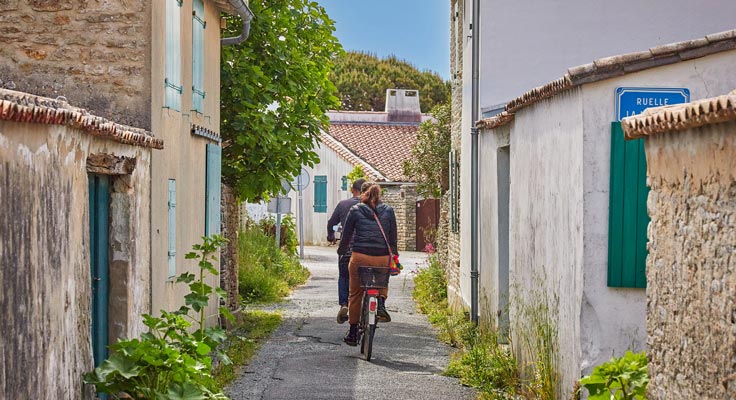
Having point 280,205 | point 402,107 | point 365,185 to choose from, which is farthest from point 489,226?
point 402,107

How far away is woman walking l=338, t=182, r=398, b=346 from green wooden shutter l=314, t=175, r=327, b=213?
3105 cm

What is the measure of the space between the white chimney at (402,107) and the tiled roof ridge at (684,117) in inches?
1714

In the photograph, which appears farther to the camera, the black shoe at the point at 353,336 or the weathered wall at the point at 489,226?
the black shoe at the point at 353,336

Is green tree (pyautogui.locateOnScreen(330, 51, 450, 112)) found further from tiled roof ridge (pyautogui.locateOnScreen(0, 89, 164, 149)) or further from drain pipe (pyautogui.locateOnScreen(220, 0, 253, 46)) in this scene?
tiled roof ridge (pyautogui.locateOnScreen(0, 89, 164, 149))

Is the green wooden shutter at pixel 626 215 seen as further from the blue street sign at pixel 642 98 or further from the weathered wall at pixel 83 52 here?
the weathered wall at pixel 83 52

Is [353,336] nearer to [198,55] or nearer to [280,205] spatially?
[198,55]

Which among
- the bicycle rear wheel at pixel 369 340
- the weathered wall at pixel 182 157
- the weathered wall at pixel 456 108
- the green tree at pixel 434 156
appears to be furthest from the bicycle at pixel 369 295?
the green tree at pixel 434 156

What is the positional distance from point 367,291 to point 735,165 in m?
7.75

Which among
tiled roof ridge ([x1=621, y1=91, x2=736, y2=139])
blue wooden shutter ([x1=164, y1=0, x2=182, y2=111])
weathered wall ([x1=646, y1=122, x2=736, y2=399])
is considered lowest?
weathered wall ([x1=646, y1=122, x2=736, y2=399])

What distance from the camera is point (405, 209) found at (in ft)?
135

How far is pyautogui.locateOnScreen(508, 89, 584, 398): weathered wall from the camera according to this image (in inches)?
308

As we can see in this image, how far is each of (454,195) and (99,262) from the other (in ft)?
34.1

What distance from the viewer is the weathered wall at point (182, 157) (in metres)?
9.35

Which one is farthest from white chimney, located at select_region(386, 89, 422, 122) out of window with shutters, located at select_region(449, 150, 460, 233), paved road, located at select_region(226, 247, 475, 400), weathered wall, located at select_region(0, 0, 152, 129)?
weathered wall, located at select_region(0, 0, 152, 129)
